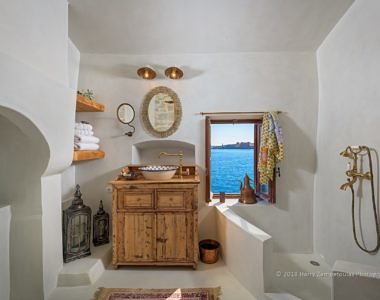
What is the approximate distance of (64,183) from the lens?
228 cm

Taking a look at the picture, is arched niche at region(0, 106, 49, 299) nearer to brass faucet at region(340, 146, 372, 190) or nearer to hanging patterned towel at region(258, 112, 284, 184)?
hanging patterned towel at region(258, 112, 284, 184)

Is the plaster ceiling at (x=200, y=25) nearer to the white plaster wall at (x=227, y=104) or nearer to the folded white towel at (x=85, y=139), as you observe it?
the white plaster wall at (x=227, y=104)

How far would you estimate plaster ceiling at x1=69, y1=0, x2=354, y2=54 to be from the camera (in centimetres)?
183

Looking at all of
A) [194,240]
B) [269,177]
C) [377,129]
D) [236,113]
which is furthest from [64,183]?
[377,129]

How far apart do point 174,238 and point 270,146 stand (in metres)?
1.52

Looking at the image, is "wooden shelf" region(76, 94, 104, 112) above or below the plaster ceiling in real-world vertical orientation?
below

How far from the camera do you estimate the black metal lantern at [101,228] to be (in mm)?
2281

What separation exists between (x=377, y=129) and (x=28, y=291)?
319 cm

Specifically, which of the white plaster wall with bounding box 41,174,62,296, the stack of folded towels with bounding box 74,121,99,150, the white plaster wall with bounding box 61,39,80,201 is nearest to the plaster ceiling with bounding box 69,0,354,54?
the white plaster wall with bounding box 61,39,80,201

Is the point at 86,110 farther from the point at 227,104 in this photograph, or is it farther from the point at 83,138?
the point at 227,104

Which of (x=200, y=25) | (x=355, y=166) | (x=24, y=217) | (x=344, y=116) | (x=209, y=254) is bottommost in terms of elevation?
(x=209, y=254)

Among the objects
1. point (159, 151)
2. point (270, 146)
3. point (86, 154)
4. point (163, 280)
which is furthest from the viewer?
point (159, 151)

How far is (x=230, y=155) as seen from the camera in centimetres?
271

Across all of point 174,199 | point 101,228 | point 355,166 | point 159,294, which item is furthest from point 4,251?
point 355,166
